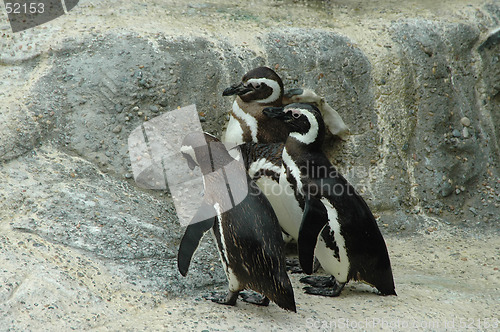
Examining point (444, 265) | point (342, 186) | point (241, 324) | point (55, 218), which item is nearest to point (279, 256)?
point (241, 324)

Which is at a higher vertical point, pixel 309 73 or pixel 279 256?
pixel 309 73

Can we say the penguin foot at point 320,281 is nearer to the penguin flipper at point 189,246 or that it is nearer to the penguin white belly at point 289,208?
the penguin white belly at point 289,208

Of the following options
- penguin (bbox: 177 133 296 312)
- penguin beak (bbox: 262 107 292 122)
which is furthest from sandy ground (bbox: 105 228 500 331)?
penguin beak (bbox: 262 107 292 122)

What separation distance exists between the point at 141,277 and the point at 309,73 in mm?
2187

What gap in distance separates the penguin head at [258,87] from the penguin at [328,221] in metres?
0.63

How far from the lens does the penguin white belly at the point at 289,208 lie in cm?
332

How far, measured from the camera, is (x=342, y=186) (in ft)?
10.2

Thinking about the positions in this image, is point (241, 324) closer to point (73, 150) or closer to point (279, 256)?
point (279, 256)

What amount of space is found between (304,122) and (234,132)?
2.65 feet

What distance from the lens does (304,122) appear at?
126 inches

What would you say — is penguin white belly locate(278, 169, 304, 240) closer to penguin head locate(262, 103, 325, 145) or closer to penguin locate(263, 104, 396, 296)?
penguin locate(263, 104, 396, 296)

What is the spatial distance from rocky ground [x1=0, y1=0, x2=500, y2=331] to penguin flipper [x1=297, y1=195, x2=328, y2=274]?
0.21 metres

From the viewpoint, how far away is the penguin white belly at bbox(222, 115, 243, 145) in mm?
3861

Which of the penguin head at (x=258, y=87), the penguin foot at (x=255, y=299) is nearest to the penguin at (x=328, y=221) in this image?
the penguin foot at (x=255, y=299)
